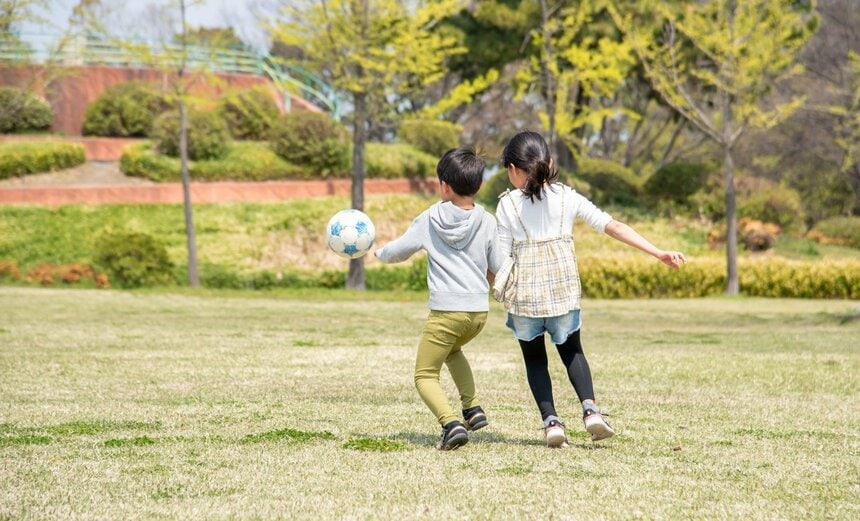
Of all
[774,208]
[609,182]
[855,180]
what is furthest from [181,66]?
[855,180]

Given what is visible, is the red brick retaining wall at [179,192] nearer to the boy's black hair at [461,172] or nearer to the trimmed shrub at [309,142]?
the trimmed shrub at [309,142]

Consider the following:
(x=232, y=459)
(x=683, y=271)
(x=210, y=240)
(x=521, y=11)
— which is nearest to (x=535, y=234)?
(x=232, y=459)

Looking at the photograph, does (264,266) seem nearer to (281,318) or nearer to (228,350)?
(281,318)

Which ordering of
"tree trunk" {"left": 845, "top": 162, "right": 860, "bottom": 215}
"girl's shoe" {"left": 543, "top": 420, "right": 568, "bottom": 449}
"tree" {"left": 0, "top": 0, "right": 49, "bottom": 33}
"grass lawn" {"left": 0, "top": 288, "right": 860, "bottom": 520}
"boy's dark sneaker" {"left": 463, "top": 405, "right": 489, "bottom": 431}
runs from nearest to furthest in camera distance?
"grass lawn" {"left": 0, "top": 288, "right": 860, "bottom": 520} → "girl's shoe" {"left": 543, "top": 420, "right": 568, "bottom": 449} → "boy's dark sneaker" {"left": 463, "top": 405, "right": 489, "bottom": 431} → "tree" {"left": 0, "top": 0, "right": 49, "bottom": 33} → "tree trunk" {"left": 845, "top": 162, "right": 860, "bottom": 215}

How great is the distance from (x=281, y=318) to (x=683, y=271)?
37.8 feet

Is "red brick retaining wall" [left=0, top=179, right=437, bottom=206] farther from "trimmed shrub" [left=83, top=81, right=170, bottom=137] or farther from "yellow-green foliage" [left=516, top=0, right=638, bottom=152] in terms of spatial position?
"yellow-green foliage" [left=516, top=0, right=638, bottom=152]

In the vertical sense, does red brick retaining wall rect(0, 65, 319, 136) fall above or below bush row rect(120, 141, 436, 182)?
above

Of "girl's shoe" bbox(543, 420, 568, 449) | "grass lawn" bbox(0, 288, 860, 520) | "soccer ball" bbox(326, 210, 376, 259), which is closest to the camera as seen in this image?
"grass lawn" bbox(0, 288, 860, 520)

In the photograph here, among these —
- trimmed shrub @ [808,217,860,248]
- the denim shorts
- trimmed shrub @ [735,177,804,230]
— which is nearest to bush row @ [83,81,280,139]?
trimmed shrub @ [735,177,804,230]

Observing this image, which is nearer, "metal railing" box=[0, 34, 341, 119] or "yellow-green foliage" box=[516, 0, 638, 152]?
"metal railing" box=[0, 34, 341, 119]

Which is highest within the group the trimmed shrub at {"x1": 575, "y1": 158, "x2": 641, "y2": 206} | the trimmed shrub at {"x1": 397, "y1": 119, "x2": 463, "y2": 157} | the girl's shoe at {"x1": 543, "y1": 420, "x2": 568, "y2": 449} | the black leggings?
the trimmed shrub at {"x1": 397, "y1": 119, "x2": 463, "y2": 157}

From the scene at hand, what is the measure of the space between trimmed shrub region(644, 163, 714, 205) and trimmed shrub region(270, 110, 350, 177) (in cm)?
1089

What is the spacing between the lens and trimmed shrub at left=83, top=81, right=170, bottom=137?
3262 centimetres

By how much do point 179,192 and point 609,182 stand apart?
14.4 meters
